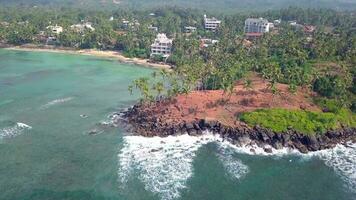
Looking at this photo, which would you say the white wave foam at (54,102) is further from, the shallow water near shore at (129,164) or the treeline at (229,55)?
the treeline at (229,55)

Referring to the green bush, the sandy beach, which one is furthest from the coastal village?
the green bush

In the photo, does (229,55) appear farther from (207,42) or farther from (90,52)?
(90,52)

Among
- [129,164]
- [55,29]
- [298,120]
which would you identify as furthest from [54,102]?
[55,29]

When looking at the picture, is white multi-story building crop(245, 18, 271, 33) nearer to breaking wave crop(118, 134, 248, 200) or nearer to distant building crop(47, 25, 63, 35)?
distant building crop(47, 25, 63, 35)

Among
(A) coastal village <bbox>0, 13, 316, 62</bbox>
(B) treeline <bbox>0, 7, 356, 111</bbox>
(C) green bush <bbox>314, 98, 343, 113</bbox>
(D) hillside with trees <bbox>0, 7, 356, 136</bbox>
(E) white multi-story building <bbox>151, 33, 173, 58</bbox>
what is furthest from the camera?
(A) coastal village <bbox>0, 13, 316, 62</bbox>

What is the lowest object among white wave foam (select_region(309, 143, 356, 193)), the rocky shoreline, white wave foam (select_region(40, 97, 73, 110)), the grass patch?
white wave foam (select_region(309, 143, 356, 193))

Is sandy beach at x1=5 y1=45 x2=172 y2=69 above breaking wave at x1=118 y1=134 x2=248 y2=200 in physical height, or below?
above

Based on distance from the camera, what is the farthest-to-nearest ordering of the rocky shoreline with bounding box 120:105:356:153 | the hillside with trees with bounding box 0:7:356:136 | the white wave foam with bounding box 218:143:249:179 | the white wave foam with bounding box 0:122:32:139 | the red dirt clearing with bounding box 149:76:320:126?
the hillside with trees with bounding box 0:7:356:136 < the red dirt clearing with bounding box 149:76:320:126 < the rocky shoreline with bounding box 120:105:356:153 < the white wave foam with bounding box 0:122:32:139 < the white wave foam with bounding box 218:143:249:179
